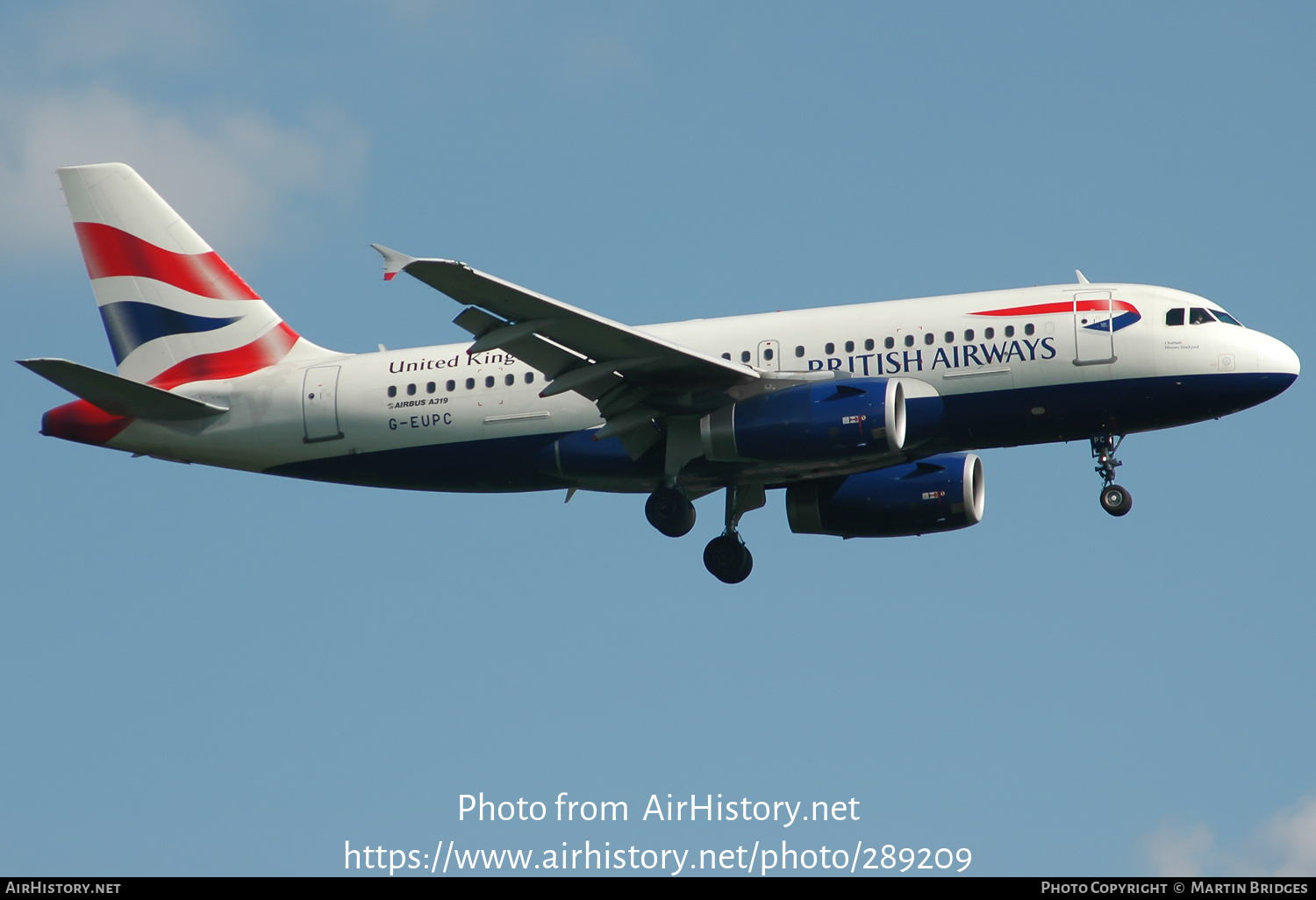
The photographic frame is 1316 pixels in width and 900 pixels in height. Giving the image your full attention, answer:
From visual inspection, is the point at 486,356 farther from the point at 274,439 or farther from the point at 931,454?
the point at 931,454

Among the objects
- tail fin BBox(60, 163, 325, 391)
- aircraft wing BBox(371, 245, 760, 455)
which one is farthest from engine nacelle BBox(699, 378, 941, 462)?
tail fin BBox(60, 163, 325, 391)

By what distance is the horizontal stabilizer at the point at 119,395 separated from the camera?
92.6 feet

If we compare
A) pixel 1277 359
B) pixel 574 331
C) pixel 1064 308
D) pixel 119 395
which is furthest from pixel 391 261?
pixel 1277 359

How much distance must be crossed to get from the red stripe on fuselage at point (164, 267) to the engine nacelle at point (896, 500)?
41.7 feet

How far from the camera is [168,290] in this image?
1302 inches

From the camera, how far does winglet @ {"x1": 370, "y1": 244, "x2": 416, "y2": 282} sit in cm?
2250

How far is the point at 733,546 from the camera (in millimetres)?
31375

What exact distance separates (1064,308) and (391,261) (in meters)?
12.2

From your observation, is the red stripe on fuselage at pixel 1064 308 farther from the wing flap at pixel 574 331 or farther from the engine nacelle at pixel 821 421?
the wing flap at pixel 574 331

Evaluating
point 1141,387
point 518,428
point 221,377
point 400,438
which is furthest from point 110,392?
point 1141,387

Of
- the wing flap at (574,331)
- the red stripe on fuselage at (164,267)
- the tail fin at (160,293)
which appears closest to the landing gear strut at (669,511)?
the wing flap at (574,331)

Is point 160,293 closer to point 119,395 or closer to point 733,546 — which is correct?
point 119,395

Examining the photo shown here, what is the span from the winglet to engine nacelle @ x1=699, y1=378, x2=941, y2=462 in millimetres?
6926

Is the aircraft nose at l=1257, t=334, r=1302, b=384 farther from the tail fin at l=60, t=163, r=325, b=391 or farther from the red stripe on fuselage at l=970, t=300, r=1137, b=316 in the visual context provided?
the tail fin at l=60, t=163, r=325, b=391
